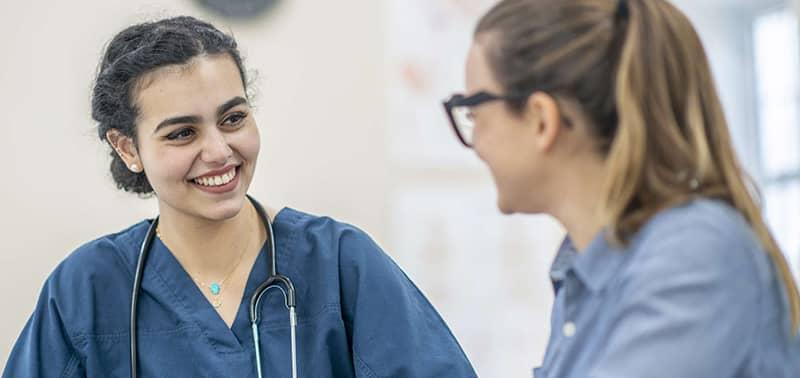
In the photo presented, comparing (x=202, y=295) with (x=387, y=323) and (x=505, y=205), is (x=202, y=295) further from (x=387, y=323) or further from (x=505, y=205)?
(x=505, y=205)

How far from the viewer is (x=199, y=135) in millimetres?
1591

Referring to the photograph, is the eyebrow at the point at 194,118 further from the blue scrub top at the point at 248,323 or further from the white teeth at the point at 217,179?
the blue scrub top at the point at 248,323

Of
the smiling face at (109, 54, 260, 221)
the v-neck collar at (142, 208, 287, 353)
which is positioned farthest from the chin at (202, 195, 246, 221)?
the v-neck collar at (142, 208, 287, 353)

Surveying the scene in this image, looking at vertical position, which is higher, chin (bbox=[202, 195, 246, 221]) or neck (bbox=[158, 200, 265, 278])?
chin (bbox=[202, 195, 246, 221])

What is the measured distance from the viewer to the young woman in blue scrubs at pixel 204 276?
1592 millimetres

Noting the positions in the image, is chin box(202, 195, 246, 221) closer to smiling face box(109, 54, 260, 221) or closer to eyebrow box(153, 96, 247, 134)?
smiling face box(109, 54, 260, 221)

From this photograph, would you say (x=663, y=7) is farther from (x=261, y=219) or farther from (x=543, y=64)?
(x=261, y=219)

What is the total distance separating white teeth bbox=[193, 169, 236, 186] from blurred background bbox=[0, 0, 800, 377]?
2.58 feet

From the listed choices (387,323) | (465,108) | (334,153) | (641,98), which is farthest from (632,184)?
(334,153)

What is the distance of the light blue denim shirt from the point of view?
90cm

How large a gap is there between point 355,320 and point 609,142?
71 cm

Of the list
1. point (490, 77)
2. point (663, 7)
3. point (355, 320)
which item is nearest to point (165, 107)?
point (355, 320)

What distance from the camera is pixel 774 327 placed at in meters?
0.94

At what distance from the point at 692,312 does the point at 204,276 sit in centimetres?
98
